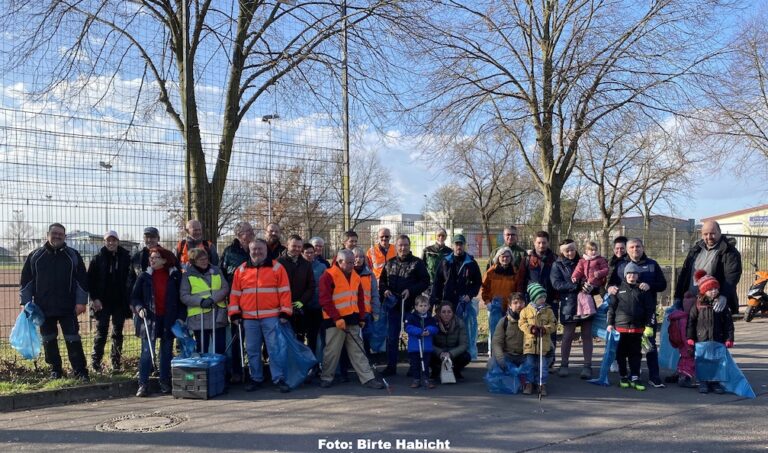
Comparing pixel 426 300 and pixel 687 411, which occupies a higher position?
pixel 426 300

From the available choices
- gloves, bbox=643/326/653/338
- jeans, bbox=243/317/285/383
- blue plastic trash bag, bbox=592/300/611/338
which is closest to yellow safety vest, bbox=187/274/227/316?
jeans, bbox=243/317/285/383

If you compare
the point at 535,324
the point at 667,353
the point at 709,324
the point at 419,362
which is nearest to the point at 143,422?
the point at 419,362

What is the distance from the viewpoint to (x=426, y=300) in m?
7.60

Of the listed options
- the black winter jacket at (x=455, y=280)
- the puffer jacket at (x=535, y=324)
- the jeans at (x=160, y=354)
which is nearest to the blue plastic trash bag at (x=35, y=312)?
the jeans at (x=160, y=354)

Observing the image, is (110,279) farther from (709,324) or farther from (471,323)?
(709,324)

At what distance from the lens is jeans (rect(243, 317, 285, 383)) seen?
719 centimetres

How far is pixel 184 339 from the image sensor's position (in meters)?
7.10

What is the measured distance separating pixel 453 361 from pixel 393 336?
2.99 ft

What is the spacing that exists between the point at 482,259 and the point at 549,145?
3.62m

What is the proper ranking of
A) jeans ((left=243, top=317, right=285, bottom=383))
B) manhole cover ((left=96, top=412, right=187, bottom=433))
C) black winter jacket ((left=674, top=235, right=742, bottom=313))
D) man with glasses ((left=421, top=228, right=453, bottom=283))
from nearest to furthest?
manhole cover ((left=96, top=412, right=187, bottom=433)) → jeans ((left=243, top=317, right=285, bottom=383)) → black winter jacket ((left=674, top=235, right=742, bottom=313)) → man with glasses ((left=421, top=228, right=453, bottom=283))

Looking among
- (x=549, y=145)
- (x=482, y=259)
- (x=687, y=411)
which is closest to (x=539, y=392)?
(x=687, y=411)

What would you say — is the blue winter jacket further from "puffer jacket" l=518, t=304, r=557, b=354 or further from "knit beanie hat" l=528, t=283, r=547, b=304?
"knit beanie hat" l=528, t=283, r=547, b=304

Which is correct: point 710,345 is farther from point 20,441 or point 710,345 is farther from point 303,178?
point 20,441

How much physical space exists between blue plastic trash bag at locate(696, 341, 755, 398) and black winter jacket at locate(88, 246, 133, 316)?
273 inches
